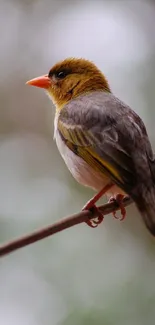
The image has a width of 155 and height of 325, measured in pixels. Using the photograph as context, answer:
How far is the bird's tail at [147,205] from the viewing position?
268 cm

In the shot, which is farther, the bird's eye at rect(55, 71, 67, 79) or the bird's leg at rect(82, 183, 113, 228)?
the bird's eye at rect(55, 71, 67, 79)

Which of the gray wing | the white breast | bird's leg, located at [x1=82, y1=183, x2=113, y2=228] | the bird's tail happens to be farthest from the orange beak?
the bird's tail

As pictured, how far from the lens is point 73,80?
156 inches

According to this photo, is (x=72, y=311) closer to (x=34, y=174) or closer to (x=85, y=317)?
(x=85, y=317)

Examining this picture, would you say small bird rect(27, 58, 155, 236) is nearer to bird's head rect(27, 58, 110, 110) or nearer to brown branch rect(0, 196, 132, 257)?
bird's head rect(27, 58, 110, 110)

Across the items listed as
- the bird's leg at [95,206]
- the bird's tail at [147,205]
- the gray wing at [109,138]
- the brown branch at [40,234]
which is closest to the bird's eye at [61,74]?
the gray wing at [109,138]

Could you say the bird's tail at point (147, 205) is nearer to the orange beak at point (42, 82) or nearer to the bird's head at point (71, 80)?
the bird's head at point (71, 80)

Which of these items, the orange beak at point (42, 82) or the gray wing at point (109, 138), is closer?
the gray wing at point (109, 138)

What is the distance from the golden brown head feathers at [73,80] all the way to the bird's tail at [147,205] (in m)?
1.16

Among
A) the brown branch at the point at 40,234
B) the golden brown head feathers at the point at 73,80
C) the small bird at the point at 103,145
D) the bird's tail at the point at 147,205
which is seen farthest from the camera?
the golden brown head feathers at the point at 73,80

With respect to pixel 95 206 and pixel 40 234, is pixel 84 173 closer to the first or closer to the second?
pixel 95 206

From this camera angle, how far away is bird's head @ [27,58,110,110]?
154 inches

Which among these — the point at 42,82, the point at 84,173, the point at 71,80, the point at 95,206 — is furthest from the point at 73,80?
the point at 95,206

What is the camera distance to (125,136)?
125 inches
